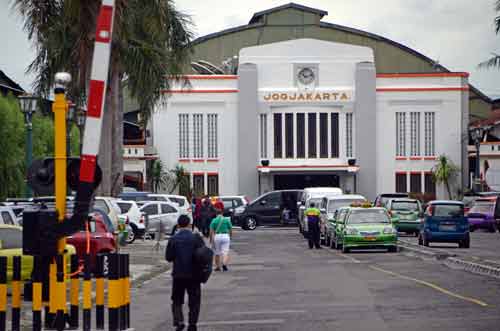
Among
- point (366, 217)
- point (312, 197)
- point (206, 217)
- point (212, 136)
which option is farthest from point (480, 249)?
point (212, 136)

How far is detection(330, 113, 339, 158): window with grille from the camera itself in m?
85.8

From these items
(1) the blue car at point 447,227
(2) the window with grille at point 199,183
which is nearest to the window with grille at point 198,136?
(2) the window with grille at point 199,183

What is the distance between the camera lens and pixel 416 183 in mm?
87188

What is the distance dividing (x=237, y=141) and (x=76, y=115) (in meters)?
48.3

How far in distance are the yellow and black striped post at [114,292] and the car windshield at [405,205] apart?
3893 cm

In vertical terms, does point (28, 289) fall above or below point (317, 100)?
below

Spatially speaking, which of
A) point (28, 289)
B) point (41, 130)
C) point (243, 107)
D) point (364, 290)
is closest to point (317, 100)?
point (243, 107)

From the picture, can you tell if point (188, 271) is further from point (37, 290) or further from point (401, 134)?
point (401, 134)

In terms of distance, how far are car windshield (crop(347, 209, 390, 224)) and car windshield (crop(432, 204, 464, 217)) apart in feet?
9.99

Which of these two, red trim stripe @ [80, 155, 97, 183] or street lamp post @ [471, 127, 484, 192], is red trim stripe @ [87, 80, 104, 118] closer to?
red trim stripe @ [80, 155, 97, 183]

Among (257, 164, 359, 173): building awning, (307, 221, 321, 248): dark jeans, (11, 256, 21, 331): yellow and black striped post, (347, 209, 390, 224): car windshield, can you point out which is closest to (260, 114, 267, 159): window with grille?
(257, 164, 359, 173): building awning

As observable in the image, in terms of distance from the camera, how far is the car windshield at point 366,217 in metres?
38.7

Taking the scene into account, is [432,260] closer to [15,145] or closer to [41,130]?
[15,145]

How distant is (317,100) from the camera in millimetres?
85312
